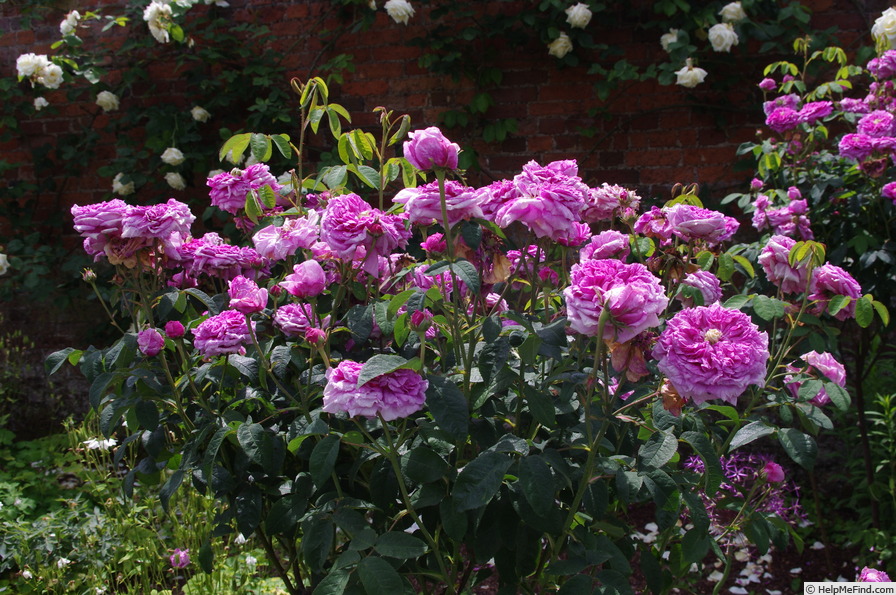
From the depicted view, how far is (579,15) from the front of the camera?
257 centimetres

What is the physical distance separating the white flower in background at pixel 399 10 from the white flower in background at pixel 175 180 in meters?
1.03

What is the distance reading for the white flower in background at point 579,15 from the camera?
2.56 meters

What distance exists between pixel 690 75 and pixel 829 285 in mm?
1597

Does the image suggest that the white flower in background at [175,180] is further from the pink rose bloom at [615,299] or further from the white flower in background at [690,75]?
the pink rose bloom at [615,299]

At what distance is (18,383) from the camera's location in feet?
10.6

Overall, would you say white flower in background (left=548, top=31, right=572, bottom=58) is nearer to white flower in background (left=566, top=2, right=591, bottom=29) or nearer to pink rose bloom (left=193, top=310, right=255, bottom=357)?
white flower in background (left=566, top=2, right=591, bottom=29)

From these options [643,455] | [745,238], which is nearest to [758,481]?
[643,455]

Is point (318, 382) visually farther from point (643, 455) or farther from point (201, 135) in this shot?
point (201, 135)

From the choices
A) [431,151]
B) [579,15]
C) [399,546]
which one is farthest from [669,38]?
[399,546]

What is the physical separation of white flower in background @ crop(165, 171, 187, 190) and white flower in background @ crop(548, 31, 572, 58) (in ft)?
4.88

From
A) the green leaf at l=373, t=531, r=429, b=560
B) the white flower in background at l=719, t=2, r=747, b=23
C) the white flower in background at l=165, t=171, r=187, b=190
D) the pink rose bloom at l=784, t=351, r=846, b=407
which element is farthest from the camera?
the white flower in background at l=165, t=171, r=187, b=190

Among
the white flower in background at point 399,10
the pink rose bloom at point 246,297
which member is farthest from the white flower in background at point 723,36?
the pink rose bloom at point 246,297

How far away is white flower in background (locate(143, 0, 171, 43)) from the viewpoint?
2.80 m

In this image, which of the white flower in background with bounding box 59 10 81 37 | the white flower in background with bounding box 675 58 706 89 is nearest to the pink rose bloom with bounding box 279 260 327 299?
the white flower in background with bounding box 675 58 706 89
